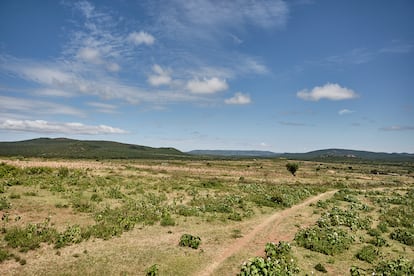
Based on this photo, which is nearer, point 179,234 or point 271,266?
point 271,266

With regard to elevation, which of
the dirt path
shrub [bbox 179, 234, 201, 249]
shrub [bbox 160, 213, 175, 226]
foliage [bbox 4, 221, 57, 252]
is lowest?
the dirt path

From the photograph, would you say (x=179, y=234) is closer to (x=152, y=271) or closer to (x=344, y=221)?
(x=152, y=271)

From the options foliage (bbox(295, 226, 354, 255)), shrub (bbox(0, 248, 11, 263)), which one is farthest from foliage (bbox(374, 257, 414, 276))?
shrub (bbox(0, 248, 11, 263))

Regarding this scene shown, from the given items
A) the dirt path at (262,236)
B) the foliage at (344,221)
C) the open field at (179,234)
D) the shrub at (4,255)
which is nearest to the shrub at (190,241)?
the open field at (179,234)

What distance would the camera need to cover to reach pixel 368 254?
1733 centimetres

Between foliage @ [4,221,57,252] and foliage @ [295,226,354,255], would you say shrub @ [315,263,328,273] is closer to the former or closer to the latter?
foliage @ [295,226,354,255]

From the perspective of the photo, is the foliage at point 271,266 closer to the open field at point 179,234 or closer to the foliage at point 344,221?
the open field at point 179,234

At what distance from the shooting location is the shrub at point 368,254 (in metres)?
16.8

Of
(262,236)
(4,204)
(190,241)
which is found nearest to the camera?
(190,241)

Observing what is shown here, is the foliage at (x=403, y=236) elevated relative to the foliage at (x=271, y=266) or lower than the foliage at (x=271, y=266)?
lower

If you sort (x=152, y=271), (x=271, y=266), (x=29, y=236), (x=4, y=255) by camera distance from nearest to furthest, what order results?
(x=152, y=271) → (x=271, y=266) → (x=4, y=255) → (x=29, y=236)

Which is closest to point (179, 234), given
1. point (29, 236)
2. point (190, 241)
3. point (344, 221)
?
point (190, 241)

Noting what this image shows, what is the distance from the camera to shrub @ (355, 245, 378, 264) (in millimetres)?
16828

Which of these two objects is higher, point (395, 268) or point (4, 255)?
point (4, 255)
